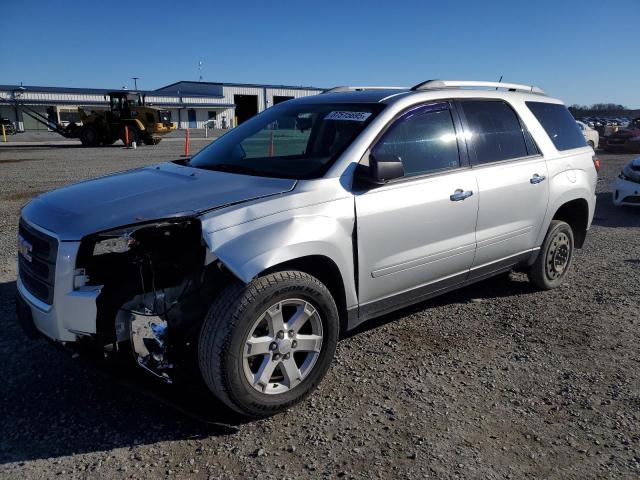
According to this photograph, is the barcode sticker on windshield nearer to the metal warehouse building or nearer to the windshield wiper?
the windshield wiper

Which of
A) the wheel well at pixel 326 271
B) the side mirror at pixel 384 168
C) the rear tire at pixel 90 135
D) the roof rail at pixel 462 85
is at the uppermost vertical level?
the rear tire at pixel 90 135

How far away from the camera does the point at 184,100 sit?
59.9 m

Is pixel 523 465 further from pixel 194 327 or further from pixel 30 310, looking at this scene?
pixel 30 310

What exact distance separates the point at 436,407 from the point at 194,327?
150 cm

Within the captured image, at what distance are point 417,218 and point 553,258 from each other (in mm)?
2196

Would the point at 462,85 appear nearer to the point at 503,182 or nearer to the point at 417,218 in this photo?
the point at 503,182

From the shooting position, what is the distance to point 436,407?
315cm

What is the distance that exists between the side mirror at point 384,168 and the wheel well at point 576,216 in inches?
101

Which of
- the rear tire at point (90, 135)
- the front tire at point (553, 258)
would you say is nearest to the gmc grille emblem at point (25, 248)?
the front tire at point (553, 258)

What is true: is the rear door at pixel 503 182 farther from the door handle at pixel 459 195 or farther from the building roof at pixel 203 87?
the building roof at pixel 203 87

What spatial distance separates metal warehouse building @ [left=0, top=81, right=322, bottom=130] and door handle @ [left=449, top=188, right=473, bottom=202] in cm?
4711

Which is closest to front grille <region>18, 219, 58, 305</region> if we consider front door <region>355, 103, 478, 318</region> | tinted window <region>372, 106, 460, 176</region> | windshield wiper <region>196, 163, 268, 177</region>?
windshield wiper <region>196, 163, 268, 177</region>

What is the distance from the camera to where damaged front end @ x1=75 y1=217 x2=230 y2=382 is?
2.79 metres

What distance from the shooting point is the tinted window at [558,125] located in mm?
4859
